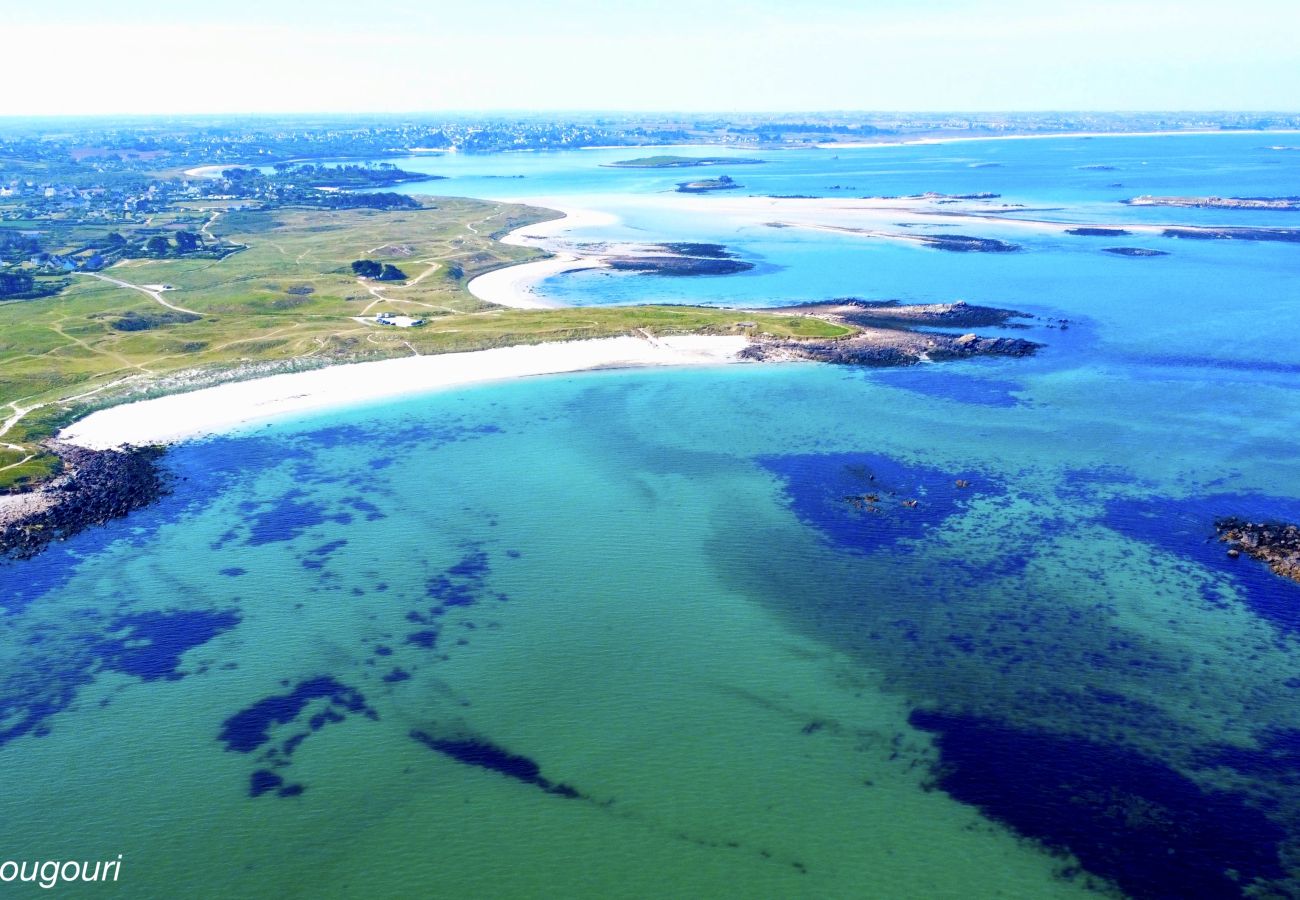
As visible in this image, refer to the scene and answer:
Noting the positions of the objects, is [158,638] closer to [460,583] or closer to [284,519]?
[284,519]

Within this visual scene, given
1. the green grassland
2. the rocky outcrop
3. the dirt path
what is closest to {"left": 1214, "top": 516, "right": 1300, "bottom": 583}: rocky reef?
the rocky outcrop

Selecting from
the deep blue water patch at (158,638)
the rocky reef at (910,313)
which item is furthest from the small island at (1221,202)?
the deep blue water patch at (158,638)

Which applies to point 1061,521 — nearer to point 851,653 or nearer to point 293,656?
point 851,653

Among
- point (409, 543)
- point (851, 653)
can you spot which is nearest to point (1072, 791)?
point (851, 653)

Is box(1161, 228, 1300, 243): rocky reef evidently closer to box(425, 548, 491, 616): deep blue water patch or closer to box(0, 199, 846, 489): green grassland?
box(0, 199, 846, 489): green grassland

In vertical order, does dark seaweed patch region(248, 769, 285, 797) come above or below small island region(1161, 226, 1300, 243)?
below

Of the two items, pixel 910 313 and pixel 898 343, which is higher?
pixel 910 313

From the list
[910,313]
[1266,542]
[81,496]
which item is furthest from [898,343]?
[81,496]
